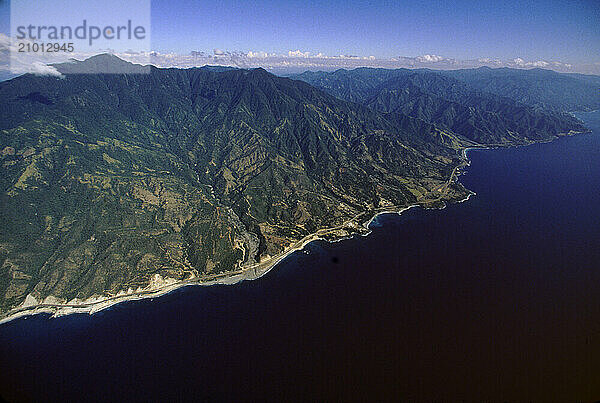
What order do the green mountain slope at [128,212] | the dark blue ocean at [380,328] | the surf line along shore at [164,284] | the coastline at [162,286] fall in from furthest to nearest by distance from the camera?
the green mountain slope at [128,212], the surf line along shore at [164,284], the coastline at [162,286], the dark blue ocean at [380,328]

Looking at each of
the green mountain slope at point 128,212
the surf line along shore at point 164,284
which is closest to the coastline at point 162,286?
the surf line along shore at point 164,284

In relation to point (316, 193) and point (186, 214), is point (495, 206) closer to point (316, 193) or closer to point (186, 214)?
point (316, 193)

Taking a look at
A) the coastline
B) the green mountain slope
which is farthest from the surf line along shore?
the green mountain slope

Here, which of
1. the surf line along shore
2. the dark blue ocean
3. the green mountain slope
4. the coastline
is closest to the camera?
the dark blue ocean

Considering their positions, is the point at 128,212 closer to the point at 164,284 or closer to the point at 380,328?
the point at 164,284

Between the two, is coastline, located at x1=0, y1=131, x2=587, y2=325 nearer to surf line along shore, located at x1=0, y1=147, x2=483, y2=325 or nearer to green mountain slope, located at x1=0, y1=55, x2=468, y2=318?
surf line along shore, located at x1=0, y1=147, x2=483, y2=325

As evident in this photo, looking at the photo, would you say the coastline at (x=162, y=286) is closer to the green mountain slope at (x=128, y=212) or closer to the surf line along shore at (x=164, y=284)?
the surf line along shore at (x=164, y=284)

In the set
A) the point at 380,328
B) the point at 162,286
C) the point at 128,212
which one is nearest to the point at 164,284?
the point at 162,286

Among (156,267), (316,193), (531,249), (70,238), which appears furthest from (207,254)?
(531,249)
